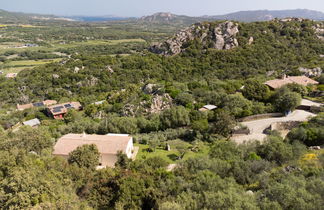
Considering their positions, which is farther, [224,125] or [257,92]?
[257,92]

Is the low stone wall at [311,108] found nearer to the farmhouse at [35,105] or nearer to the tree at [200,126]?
the tree at [200,126]

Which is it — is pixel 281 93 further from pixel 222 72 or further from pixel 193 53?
pixel 193 53

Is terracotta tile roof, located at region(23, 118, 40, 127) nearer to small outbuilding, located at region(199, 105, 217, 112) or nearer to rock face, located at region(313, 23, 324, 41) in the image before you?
small outbuilding, located at region(199, 105, 217, 112)

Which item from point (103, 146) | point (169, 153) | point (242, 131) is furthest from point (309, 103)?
point (103, 146)

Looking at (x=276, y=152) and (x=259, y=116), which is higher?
(x=276, y=152)

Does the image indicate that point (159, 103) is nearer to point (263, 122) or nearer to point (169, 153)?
point (169, 153)

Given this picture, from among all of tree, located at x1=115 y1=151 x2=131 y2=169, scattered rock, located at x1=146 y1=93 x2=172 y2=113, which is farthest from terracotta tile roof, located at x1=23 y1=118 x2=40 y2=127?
tree, located at x1=115 y1=151 x2=131 y2=169
